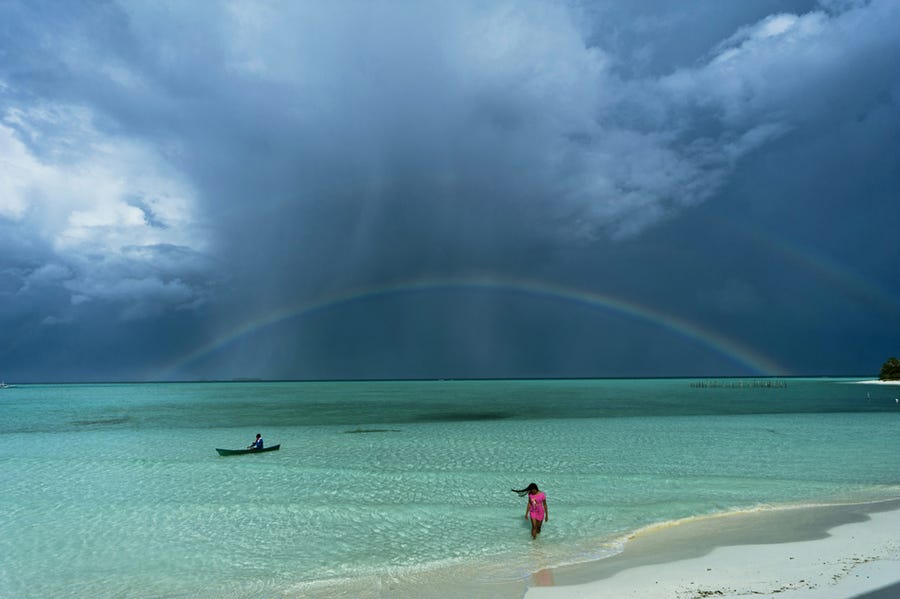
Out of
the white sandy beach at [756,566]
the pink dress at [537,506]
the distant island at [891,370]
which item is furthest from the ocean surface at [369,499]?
the distant island at [891,370]

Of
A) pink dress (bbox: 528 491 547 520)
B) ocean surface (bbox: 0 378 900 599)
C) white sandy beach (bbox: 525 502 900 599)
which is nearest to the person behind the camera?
white sandy beach (bbox: 525 502 900 599)

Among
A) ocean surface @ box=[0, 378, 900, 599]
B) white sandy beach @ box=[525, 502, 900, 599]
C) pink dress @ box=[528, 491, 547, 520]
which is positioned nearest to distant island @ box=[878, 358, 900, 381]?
ocean surface @ box=[0, 378, 900, 599]

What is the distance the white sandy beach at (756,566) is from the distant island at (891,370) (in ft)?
603

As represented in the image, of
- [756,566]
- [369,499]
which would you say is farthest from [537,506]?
[369,499]

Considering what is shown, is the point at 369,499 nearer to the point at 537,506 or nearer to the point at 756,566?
the point at 537,506

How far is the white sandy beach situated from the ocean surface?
1.45 meters

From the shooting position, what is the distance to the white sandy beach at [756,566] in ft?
35.0

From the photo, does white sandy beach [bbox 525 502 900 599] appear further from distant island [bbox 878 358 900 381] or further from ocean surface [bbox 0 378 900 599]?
distant island [bbox 878 358 900 381]

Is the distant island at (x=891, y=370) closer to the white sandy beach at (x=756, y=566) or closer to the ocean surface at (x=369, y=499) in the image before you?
the ocean surface at (x=369, y=499)

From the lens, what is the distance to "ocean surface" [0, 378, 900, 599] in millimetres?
14094

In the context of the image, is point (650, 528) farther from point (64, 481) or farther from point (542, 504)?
point (64, 481)

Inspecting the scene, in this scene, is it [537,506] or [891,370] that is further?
[891,370]

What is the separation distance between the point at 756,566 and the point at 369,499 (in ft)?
47.7

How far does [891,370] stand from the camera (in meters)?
160
